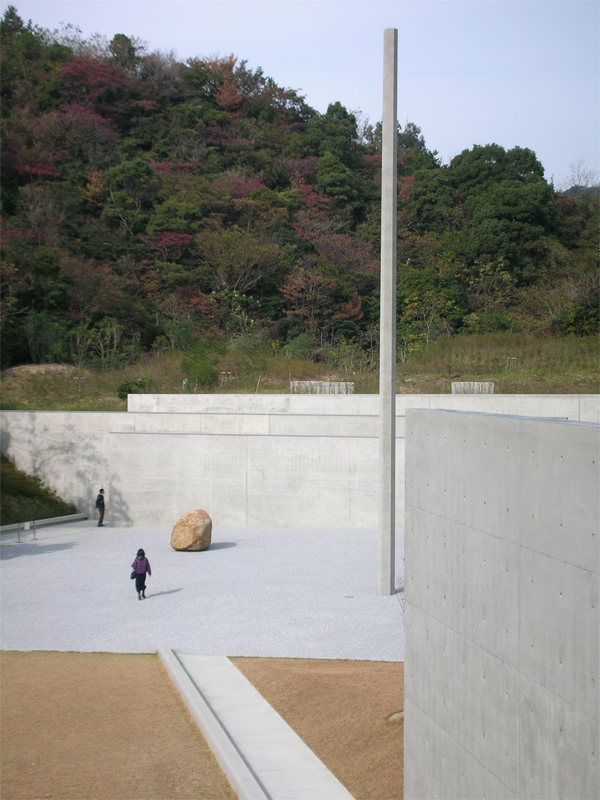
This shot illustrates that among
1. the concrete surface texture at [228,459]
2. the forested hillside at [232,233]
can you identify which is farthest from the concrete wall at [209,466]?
the forested hillside at [232,233]

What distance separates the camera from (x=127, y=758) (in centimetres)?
598

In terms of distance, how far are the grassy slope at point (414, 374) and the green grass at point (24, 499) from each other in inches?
261

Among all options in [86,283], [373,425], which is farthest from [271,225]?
[373,425]

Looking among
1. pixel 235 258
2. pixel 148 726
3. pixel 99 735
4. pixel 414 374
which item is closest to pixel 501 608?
pixel 148 726

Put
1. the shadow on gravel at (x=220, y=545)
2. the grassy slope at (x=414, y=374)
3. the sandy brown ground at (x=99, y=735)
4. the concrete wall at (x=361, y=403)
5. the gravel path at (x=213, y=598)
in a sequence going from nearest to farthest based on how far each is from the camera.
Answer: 1. the sandy brown ground at (x=99, y=735)
2. the gravel path at (x=213, y=598)
3. the shadow on gravel at (x=220, y=545)
4. the concrete wall at (x=361, y=403)
5. the grassy slope at (x=414, y=374)

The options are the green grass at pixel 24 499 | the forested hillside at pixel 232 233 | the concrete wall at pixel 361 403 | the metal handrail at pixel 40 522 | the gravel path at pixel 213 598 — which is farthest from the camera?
the forested hillside at pixel 232 233

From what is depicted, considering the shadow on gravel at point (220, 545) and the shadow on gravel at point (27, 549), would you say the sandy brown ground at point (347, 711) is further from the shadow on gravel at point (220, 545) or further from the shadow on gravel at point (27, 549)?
the shadow on gravel at point (27, 549)

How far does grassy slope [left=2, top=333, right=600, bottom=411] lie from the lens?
25312mm

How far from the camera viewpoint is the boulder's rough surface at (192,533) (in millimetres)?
14211

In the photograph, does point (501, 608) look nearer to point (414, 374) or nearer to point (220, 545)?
point (220, 545)

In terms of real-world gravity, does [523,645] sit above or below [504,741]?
above

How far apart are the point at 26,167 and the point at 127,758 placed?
123ft

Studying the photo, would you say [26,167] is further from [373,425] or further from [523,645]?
[523,645]

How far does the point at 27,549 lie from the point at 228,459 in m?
4.88
